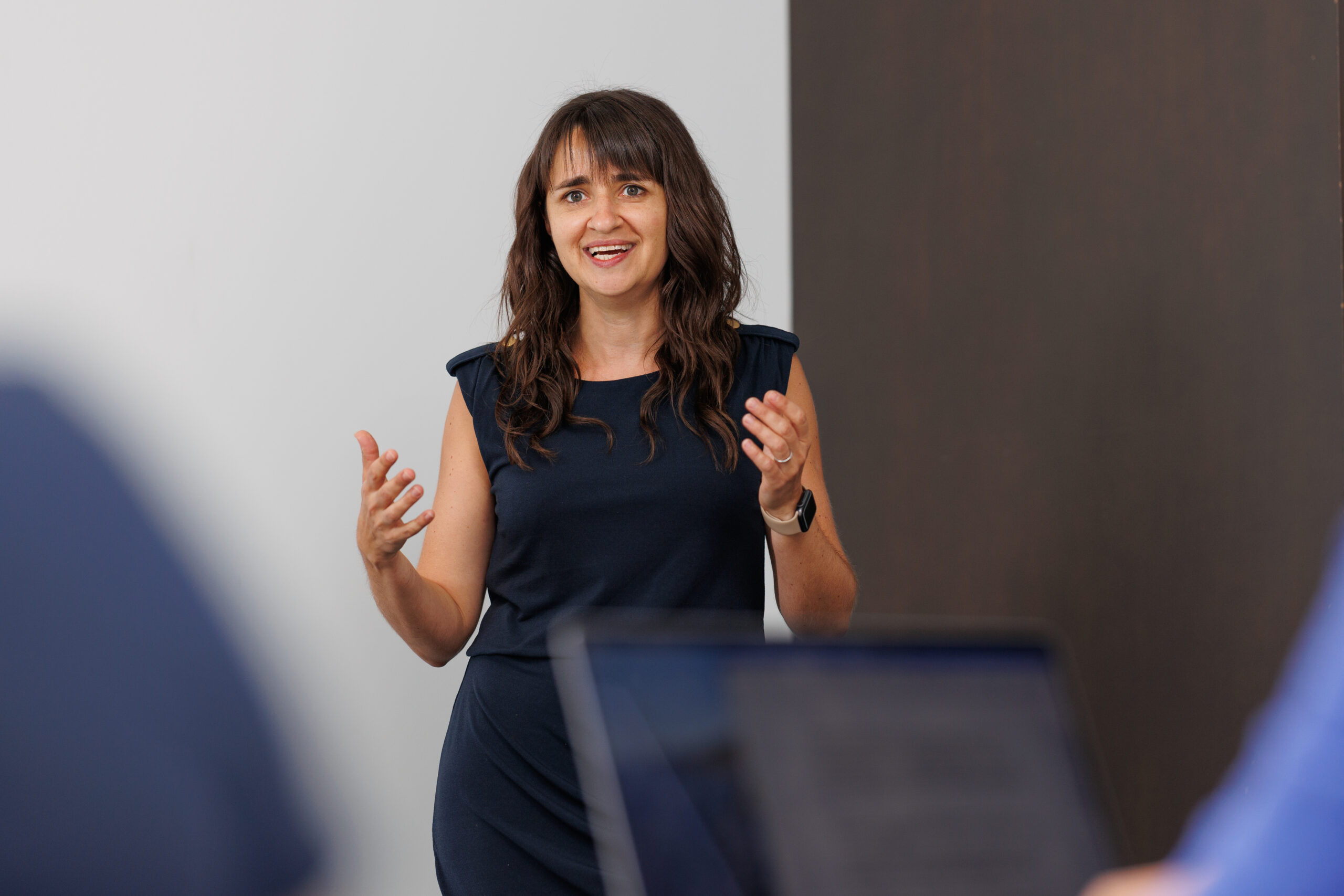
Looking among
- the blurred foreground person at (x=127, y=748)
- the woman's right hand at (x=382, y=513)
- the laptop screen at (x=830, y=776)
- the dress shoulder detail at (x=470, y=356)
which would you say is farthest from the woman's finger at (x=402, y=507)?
the blurred foreground person at (x=127, y=748)

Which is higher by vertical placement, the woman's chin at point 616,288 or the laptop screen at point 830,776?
the woman's chin at point 616,288

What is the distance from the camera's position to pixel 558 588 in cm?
153

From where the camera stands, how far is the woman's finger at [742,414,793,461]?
133cm

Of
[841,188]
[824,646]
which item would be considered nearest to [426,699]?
[841,188]

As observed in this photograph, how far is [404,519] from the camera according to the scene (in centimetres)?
224

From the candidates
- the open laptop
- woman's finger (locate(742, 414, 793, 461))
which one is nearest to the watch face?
woman's finger (locate(742, 414, 793, 461))

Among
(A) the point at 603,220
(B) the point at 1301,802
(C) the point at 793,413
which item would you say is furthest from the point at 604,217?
(B) the point at 1301,802

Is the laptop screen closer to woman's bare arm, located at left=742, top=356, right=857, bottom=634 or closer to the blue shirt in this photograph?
the blue shirt

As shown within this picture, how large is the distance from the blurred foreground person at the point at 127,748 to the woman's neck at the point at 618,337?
1.21 meters

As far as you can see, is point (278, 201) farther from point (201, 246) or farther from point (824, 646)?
point (824, 646)

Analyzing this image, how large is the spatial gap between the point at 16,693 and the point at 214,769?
95 mm

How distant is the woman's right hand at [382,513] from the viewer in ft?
4.49

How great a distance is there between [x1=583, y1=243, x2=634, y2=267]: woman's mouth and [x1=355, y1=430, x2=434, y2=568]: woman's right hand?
0.42 meters

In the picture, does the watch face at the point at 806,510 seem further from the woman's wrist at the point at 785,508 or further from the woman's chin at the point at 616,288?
the woman's chin at the point at 616,288
